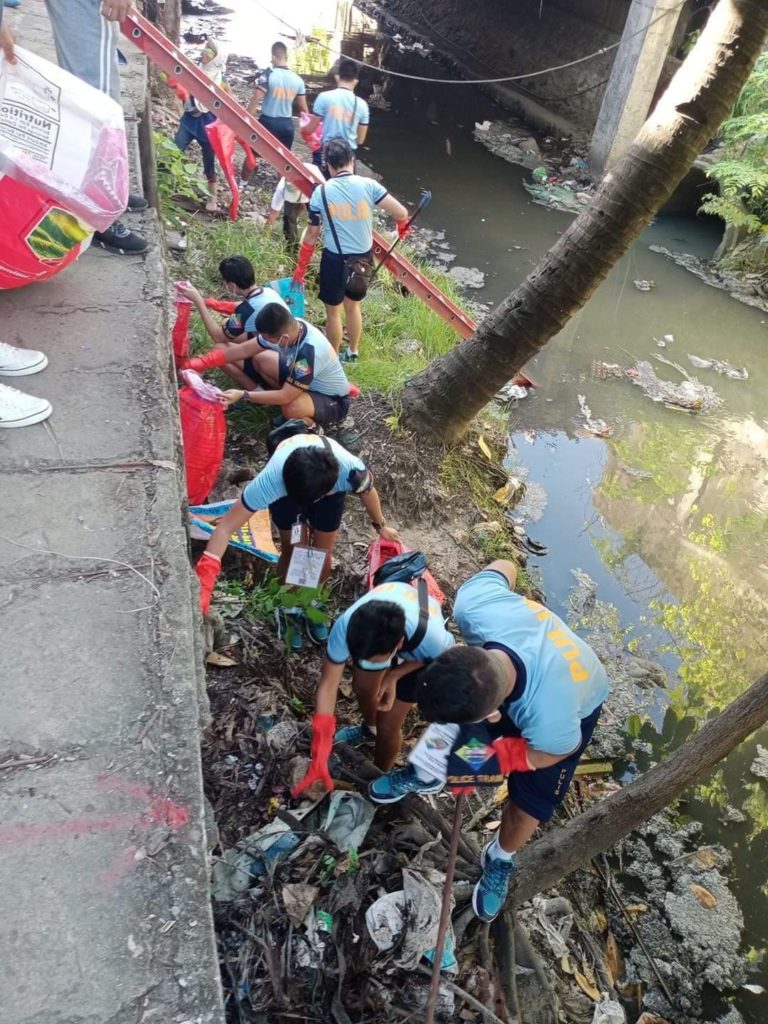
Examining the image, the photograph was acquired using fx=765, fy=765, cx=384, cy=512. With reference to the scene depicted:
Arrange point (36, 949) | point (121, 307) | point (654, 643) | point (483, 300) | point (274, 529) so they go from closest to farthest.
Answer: point (36, 949)
point (121, 307)
point (274, 529)
point (654, 643)
point (483, 300)

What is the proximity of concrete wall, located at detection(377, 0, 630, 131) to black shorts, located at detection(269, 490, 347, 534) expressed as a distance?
12.3 metres

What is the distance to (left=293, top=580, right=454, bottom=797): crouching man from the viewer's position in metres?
2.64

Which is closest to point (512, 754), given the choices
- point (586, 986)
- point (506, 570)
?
point (506, 570)

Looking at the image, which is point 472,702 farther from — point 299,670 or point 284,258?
point 284,258

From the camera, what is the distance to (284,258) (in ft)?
21.1

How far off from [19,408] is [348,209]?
Result: 3.25 metres

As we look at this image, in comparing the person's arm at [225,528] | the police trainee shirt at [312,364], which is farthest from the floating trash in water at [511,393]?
the person's arm at [225,528]

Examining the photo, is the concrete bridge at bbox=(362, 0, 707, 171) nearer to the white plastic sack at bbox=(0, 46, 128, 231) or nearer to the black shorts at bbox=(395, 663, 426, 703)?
the white plastic sack at bbox=(0, 46, 128, 231)

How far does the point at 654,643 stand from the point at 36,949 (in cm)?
416

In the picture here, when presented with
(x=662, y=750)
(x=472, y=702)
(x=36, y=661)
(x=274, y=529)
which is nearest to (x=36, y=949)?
(x=36, y=661)

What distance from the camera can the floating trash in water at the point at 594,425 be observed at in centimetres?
661

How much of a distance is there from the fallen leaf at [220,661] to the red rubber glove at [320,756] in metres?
0.54

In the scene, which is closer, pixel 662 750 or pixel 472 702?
pixel 472 702

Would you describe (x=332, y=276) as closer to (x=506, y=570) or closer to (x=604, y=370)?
(x=506, y=570)
